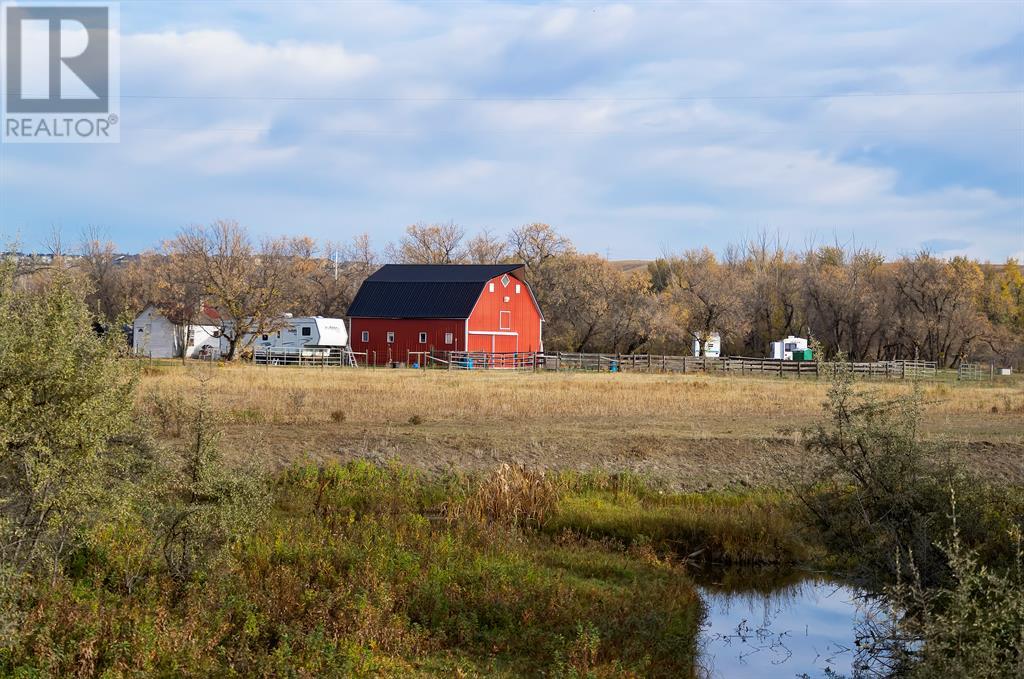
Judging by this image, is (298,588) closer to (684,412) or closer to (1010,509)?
(1010,509)

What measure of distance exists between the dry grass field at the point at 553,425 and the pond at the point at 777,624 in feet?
9.12

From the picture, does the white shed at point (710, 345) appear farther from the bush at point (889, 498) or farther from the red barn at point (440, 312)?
the bush at point (889, 498)

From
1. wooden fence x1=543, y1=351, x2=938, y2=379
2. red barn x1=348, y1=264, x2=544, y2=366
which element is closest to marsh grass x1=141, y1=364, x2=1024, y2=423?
wooden fence x1=543, y1=351, x2=938, y2=379

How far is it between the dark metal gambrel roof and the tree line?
18.4 ft

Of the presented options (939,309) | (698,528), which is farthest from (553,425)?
(939,309)

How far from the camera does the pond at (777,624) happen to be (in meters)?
11.3

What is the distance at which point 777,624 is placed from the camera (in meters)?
13.0

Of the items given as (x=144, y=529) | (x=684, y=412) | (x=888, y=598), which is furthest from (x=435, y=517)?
(x=684, y=412)

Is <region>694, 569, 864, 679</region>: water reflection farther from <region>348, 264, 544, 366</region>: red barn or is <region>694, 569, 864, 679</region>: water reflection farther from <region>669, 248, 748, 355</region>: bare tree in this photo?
<region>669, 248, 748, 355</region>: bare tree

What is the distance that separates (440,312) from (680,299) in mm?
23937

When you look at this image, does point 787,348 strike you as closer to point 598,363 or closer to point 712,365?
point 712,365

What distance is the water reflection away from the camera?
1136cm

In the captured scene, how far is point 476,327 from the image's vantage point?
196ft

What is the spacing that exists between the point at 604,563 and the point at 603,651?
3479mm
